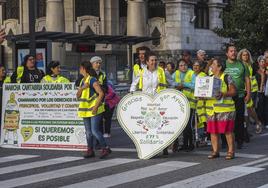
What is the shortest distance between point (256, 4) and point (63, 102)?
61.5 ft

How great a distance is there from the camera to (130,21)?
3538 cm

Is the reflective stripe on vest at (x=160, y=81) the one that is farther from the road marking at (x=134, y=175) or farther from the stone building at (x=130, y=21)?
the stone building at (x=130, y=21)

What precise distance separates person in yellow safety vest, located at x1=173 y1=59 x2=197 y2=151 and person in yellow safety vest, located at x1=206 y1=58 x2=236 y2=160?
1.16 meters

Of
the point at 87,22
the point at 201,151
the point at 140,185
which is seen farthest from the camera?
the point at 87,22

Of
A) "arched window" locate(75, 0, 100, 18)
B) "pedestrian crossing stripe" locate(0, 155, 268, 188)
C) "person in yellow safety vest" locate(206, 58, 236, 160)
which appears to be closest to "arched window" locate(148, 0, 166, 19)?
"arched window" locate(75, 0, 100, 18)

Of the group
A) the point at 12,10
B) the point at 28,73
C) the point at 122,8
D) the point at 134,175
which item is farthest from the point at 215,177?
the point at 12,10

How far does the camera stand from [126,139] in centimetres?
1504

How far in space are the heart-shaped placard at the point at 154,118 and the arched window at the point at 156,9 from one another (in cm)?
2560

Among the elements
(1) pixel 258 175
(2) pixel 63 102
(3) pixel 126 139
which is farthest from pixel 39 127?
(1) pixel 258 175

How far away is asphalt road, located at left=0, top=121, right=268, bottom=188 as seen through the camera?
29.9ft

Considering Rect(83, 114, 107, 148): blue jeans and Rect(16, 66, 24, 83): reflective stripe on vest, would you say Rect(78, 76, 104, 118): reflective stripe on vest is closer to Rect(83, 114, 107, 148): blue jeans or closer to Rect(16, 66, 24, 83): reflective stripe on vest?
Rect(83, 114, 107, 148): blue jeans

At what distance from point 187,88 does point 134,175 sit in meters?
3.46

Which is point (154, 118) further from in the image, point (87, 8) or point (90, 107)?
point (87, 8)

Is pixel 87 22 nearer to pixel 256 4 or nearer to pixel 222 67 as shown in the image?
pixel 256 4
